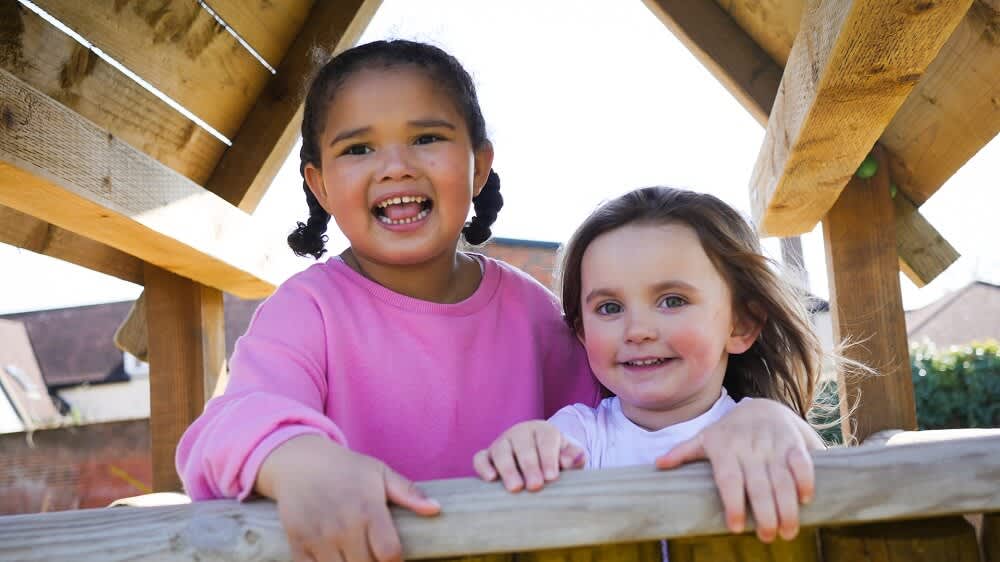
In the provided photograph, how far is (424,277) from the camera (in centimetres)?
232

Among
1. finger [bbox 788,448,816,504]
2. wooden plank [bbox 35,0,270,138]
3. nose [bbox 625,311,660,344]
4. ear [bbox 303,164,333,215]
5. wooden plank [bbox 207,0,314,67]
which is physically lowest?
finger [bbox 788,448,816,504]

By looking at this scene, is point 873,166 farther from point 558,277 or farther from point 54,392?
point 54,392

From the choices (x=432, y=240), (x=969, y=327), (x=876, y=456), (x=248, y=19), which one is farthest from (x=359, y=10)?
(x=969, y=327)

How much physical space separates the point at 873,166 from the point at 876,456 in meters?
2.31

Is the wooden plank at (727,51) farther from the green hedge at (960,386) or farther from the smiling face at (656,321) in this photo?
the green hedge at (960,386)

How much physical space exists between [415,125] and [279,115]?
5.86ft

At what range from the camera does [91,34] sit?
2.98m

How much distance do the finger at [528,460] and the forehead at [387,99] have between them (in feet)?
3.45

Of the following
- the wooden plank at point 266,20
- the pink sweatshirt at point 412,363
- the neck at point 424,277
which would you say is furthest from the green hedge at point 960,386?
the neck at point 424,277

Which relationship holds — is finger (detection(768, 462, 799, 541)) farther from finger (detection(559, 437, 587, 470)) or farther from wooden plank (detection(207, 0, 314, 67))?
wooden plank (detection(207, 0, 314, 67))

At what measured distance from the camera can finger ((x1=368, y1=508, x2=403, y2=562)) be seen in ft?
3.79

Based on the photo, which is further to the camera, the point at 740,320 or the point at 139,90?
the point at 139,90

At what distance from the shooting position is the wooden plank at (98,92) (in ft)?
8.72

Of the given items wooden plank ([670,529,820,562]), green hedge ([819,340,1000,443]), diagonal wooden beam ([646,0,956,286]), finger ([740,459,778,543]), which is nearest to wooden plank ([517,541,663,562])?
wooden plank ([670,529,820,562])
